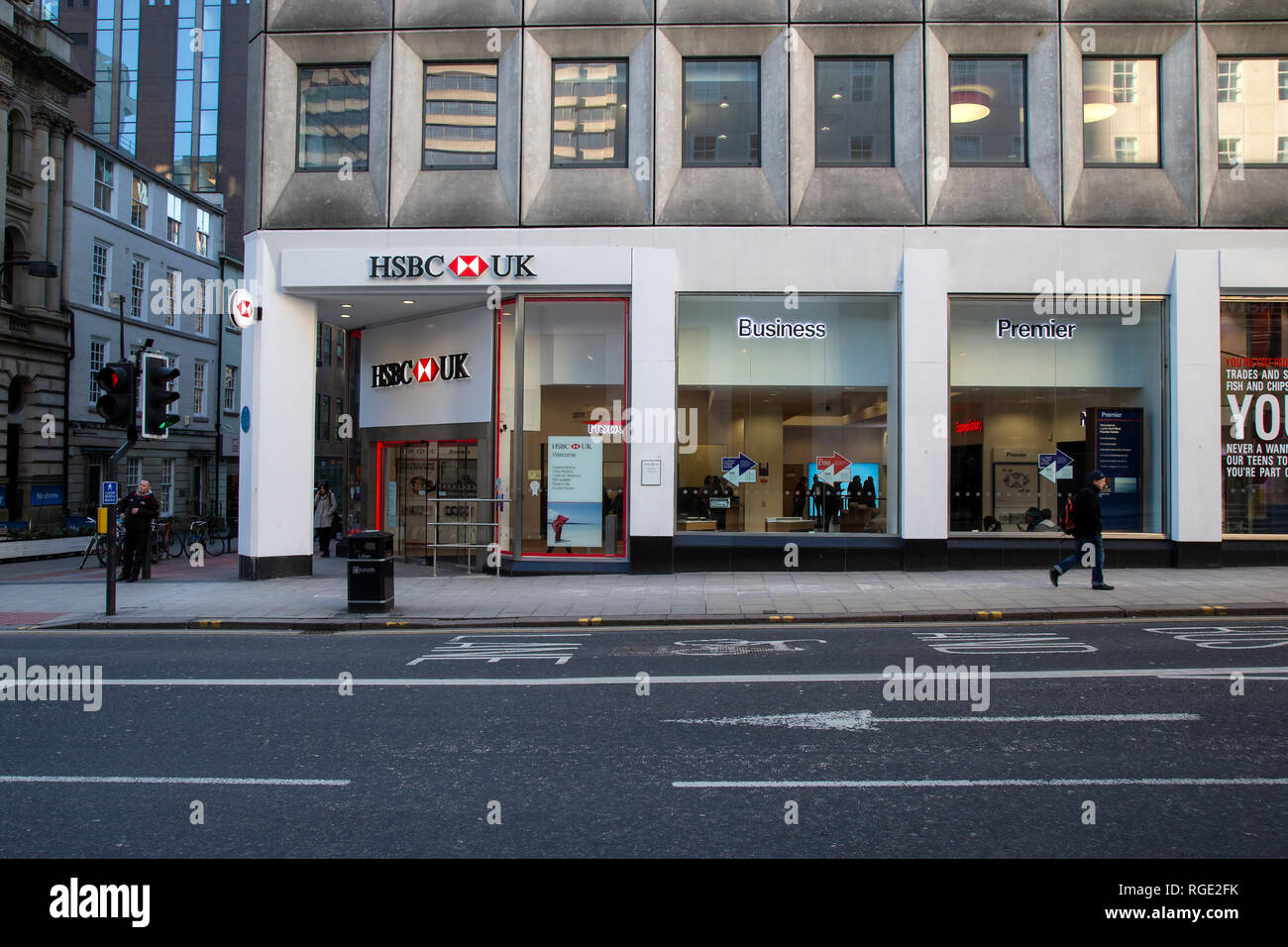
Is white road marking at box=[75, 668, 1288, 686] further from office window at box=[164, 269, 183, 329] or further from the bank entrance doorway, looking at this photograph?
office window at box=[164, 269, 183, 329]

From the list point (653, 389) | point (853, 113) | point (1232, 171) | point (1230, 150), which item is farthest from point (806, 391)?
point (1230, 150)

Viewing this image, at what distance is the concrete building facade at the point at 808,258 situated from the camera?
1630 cm

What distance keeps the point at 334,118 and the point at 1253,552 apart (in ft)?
61.3

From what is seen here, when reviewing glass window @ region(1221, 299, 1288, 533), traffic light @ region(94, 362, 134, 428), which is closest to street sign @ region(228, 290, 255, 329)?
traffic light @ region(94, 362, 134, 428)

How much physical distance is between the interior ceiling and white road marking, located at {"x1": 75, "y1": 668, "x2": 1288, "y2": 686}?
10.0 meters

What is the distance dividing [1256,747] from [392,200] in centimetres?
1545

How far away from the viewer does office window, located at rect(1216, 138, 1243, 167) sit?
1641 cm

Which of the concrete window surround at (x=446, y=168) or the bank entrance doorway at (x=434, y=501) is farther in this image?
the bank entrance doorway at (x=434, y=501)

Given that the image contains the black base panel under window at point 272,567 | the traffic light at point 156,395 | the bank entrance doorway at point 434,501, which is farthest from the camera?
the bank entrance doorway at point 434,501

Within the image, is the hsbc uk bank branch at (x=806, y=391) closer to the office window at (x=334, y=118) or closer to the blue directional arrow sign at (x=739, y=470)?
the blue directional arrow sign at (x=739, y=470)

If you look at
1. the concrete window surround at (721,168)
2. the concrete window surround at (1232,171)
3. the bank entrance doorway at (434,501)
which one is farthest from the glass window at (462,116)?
the concrete window surround at (1232,171)

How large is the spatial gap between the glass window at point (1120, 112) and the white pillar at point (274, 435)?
15047mm

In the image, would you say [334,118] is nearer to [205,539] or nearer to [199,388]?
[205,539]
